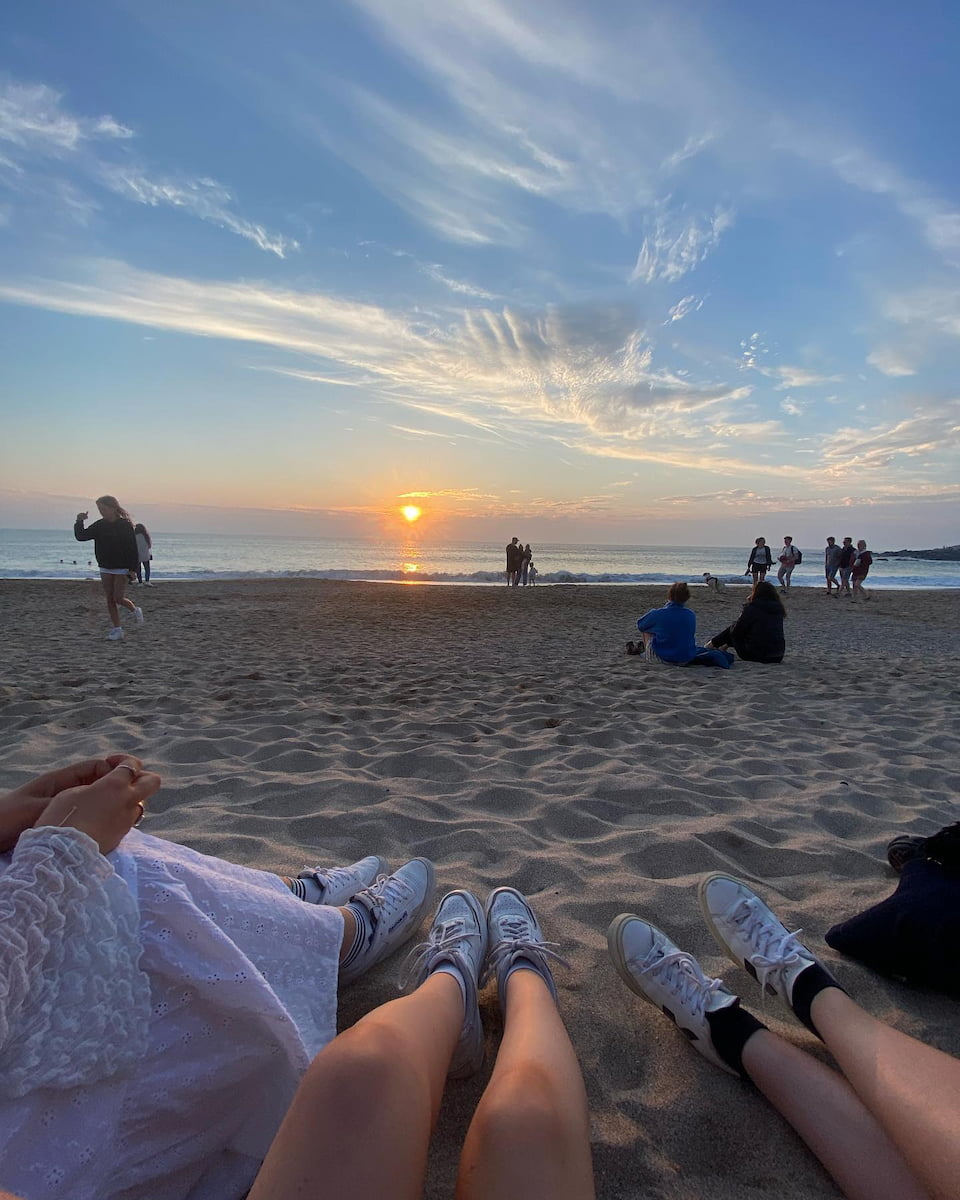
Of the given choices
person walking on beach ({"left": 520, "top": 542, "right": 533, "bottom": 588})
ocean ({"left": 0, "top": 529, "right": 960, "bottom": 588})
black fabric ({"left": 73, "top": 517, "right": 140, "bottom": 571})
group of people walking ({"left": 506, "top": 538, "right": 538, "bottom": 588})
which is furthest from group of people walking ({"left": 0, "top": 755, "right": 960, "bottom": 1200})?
ocean ({"left": 0, "top": 529, "right": 960, "bottom": 588})

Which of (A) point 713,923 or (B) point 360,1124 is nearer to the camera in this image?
(B) point 360,1124

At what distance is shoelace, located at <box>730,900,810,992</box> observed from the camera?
1.82 metres

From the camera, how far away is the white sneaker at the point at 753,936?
1.80 m

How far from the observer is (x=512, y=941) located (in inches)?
74.0

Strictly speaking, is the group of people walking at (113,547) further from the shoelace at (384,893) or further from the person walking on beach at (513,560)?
the person walking on beach at (513,560)

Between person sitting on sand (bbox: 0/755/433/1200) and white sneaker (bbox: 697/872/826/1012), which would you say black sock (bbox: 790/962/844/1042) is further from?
person sitting on sand (bbox: 0/755/433/1200)

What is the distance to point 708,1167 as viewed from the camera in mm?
1389

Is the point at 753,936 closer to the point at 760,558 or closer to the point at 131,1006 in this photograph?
the point at 131,1006

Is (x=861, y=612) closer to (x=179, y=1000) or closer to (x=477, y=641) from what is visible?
(x=477, y=641)

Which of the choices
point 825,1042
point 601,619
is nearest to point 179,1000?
point 825,1042

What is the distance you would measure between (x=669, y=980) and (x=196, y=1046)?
1204mm

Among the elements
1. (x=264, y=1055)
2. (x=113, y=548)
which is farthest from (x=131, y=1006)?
(x=113, y=548)

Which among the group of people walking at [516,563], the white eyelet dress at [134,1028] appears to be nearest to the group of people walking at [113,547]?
the white eyelet dress at [134,1028]

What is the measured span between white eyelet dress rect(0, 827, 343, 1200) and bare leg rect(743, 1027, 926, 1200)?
103cm
